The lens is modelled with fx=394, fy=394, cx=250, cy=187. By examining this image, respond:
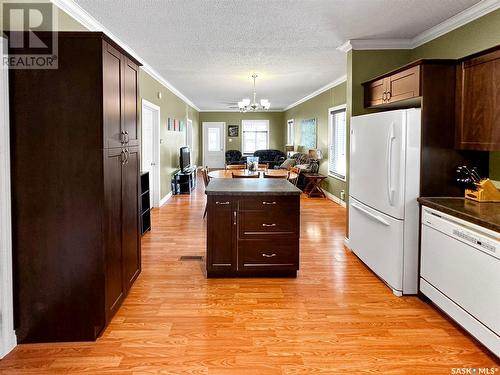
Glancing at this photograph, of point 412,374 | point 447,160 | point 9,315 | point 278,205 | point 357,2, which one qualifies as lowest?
point 412,374

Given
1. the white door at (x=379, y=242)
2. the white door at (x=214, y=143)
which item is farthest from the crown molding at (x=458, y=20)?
the white door at (x=214, y=143)

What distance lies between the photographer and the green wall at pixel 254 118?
1605 cm

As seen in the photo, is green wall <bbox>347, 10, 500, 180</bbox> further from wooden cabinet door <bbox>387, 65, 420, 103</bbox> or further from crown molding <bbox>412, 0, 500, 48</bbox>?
wooden cabinet door <bbox>387, 65, 420, 103</bbox>

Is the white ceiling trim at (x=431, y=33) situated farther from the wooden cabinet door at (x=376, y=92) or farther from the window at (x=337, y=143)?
the window at (x=337, y=143)

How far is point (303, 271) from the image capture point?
13.6 feet

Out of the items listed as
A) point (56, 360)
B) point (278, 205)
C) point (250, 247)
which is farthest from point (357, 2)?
point (56, 360)

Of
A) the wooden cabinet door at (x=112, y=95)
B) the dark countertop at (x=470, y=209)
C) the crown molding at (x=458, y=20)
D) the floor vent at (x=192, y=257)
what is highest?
the crown molding at (x=458, y=20)

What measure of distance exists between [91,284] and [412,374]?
2.06 metres

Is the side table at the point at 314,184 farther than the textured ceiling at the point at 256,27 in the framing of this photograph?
Yes

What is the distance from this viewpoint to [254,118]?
16078 millimetres

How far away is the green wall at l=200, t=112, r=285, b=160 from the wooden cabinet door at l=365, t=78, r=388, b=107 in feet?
37.0

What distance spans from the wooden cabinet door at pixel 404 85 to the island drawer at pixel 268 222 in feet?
4.96

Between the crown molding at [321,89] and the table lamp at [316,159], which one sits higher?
the crown molding at [321,89]

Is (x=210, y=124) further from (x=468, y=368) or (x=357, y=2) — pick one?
(x=468, y=368)
